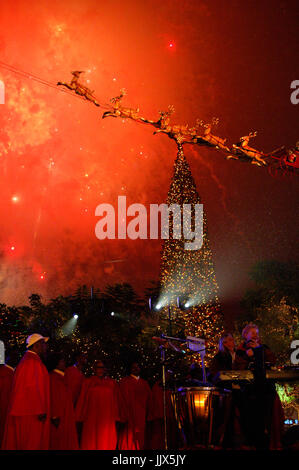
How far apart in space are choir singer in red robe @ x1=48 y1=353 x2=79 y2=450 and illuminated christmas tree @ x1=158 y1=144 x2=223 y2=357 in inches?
257

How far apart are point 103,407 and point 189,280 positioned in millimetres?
6380

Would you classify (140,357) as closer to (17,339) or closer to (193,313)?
(193,313)

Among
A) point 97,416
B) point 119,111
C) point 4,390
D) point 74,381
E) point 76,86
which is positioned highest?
point 76,86

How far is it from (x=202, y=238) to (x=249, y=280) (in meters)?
10.2

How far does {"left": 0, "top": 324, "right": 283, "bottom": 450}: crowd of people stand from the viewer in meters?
7.50

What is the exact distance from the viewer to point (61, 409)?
9445mm

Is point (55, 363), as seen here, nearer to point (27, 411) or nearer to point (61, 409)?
point (61, 409)

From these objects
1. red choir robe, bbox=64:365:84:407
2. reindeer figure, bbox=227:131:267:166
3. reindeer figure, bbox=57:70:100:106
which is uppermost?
reindeer figure, bbox=57:70:100:106

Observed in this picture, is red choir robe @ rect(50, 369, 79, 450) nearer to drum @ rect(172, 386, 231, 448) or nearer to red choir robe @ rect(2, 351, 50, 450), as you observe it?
red choir robe @ rect(2, 351, 50, 450)

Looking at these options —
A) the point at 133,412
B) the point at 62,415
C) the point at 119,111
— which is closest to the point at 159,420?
the point at 133,412

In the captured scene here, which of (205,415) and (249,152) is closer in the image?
(205,415)

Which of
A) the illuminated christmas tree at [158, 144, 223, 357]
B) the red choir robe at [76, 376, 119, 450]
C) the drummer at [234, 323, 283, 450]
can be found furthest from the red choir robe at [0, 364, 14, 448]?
the illuminated christmas tree at [158, 144, 223, 357]

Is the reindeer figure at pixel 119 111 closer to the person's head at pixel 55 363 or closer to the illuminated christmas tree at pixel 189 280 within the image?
the illuminated christmas tree at pixel 189 280
